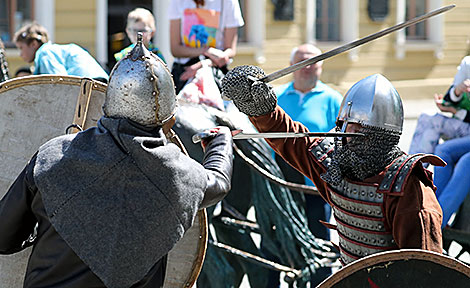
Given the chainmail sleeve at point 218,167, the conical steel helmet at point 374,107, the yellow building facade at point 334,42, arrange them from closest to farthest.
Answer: the chainmail sleeve at point 218,167 < the conical steel helmet at point 374,107 < the yellow building facade at point 334,42

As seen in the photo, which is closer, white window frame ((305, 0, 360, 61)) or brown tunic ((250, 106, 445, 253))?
brown tunic ((250, 106, 445, 253))

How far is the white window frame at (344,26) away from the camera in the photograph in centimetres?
1363

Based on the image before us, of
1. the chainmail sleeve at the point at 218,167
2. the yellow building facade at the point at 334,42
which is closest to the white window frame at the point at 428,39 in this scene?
the yellow building facade at the point at 334,42

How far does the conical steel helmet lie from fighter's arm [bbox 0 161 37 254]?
1180 millimetres

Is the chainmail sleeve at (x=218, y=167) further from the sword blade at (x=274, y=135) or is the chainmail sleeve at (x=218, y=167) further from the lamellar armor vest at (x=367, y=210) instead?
the lamellar armor vest at (x=367, y=210)

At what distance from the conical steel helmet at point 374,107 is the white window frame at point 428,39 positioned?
11.6 meters

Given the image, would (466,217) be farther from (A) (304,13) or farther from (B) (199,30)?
(A) (304,13)

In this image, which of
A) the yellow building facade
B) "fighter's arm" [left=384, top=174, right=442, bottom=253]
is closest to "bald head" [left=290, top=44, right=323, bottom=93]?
"fighter's arm" [left=384, top=174, right=442, bottom=253]

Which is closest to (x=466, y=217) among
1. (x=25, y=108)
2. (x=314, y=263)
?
(x=314, y=263)

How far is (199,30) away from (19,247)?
290 centimetres

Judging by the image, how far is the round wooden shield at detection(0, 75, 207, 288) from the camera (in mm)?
3189

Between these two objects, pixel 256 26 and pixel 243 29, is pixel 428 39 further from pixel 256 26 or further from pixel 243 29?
pixel 243 29

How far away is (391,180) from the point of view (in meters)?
2.97

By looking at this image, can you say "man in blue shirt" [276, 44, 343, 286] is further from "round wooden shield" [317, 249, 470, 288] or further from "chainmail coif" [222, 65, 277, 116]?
"round wooden shield" [317, 249, 470, 288]
